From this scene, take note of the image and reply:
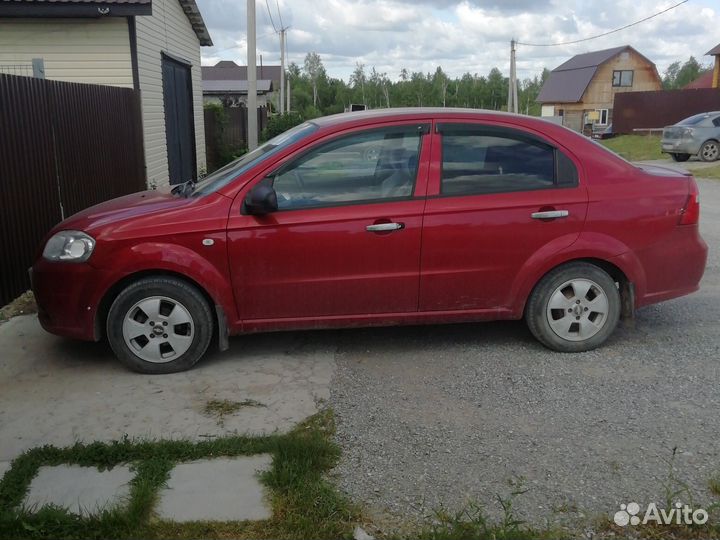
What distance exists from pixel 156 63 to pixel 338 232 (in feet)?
34.0

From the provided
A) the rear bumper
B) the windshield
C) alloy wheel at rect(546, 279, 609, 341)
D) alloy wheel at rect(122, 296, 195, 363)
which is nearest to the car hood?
the windshield

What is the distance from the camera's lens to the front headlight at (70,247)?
485 cm

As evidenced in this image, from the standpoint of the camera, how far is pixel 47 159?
7672mm

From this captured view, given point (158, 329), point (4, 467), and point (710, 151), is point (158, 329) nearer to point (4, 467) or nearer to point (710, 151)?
point (4, 467)

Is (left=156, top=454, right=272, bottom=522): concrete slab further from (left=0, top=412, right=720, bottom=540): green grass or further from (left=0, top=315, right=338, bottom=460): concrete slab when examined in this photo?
(left=0, top=315, right=338, bottom=460): concrete slab

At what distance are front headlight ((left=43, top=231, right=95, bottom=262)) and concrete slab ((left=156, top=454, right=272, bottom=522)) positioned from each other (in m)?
1.87

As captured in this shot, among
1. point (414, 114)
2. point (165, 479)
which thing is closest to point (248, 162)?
point (414, 114)

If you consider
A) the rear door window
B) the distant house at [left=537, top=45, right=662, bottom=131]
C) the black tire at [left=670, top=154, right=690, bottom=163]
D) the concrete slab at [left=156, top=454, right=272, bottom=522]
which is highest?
the distant house at [left=537, top=45, right=662, bottom=131]

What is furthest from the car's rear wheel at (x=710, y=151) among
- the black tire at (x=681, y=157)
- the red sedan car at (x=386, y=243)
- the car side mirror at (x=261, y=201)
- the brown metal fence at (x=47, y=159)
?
the car side mirror at (x=261, y=201)

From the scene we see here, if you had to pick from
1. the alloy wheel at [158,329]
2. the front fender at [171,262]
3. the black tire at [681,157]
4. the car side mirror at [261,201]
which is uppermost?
the car side mirror at [261,201]

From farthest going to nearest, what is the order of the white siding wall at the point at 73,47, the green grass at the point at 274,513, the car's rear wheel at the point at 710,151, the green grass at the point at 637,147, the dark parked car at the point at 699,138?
1. the green grass at the point at 637,147
2. the car's rear wheel at the point at 710,151
3. the dark parked car at the point at 699,138
4. the white siding wall at the point at 73,47
5. the green grass at the point at 274,513

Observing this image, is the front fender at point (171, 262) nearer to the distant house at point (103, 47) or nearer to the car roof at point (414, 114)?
the car roof at point (414, 114)

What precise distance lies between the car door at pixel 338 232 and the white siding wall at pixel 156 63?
27.8 ft

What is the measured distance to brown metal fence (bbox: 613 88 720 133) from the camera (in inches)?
1348
